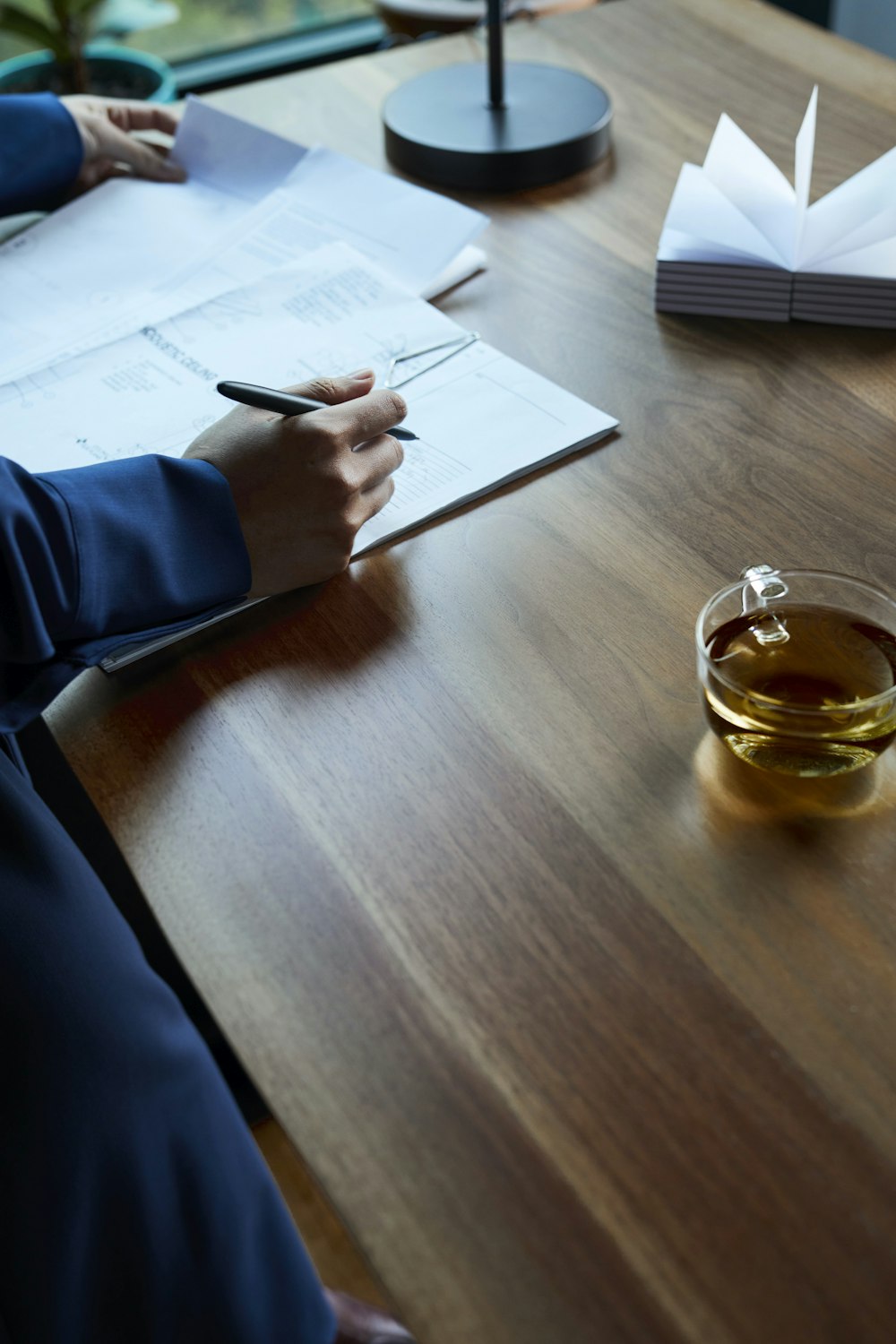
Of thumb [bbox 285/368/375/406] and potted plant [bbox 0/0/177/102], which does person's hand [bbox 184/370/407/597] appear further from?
potted plant [bbox 0/0/177/102]

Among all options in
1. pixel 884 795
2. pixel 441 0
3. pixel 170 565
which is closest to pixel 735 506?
pixel 884 795

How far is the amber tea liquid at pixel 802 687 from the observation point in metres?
0.57

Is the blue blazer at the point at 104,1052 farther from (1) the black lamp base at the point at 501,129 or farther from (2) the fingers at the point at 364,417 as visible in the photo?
(1) the black lamp base at the point at 501,129

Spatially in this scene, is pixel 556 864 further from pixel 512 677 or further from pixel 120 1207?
pixel 120 1207

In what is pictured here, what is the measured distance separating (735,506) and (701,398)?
134 millimetres

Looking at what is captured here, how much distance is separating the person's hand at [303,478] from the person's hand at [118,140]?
20.5 inches

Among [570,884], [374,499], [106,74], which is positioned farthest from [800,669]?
[106,74]

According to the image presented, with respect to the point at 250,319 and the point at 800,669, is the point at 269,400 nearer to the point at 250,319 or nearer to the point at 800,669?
the point at 250,319

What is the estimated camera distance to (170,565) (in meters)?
0.70

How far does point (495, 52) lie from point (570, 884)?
2.83 feet

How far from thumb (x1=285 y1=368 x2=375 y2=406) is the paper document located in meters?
0.21

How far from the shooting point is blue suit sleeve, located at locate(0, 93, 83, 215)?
110cm

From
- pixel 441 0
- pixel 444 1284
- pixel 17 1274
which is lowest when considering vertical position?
pixel 17 1274

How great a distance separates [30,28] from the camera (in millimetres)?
1996
